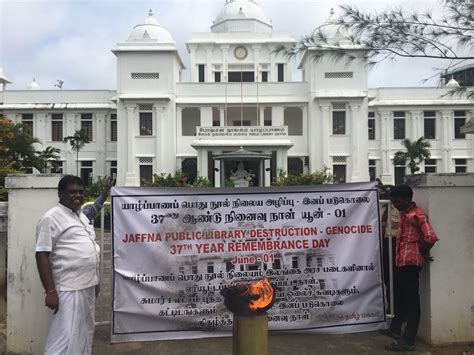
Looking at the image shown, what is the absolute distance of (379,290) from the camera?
14.8ft

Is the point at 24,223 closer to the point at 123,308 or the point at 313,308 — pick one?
the point at 123,308

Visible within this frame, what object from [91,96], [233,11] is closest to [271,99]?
[233,11]

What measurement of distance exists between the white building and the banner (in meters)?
18.2

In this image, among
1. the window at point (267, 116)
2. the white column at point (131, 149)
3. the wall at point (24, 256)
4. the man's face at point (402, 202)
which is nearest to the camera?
the wall at point (24, 256)

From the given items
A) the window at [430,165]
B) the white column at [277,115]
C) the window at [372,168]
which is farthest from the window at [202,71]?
the window at [430,165]

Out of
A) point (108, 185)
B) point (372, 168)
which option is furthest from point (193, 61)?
point (108, 185)

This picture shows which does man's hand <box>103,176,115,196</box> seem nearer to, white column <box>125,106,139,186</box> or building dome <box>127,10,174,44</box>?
white column <box>125,106,139,186</box>

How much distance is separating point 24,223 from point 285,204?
7.55ft

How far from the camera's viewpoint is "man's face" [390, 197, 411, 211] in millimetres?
4180

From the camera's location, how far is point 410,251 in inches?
162

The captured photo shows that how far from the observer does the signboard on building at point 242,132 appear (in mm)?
26109

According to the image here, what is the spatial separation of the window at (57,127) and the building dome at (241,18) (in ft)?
43.9

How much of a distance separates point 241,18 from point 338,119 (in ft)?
38.2

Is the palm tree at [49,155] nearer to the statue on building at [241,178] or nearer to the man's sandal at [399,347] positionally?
the statue on building at [241,178]
